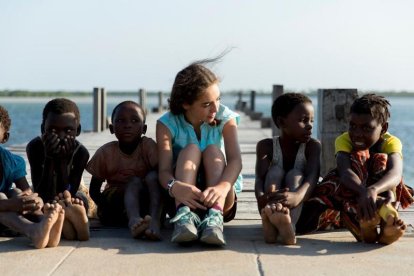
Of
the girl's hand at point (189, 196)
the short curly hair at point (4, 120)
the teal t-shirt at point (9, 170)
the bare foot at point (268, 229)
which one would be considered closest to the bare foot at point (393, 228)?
the bare foot at point (268, 229)

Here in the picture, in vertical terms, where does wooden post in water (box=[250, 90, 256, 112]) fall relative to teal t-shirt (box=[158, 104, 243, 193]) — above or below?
below

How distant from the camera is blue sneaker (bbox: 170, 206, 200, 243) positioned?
3.86 m

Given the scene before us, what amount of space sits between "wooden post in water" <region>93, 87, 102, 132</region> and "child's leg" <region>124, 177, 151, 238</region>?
456 inches

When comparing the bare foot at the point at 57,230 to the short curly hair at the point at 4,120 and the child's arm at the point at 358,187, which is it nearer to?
the short curly hair at the point at 4,120

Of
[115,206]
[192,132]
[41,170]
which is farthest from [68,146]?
[192,132]

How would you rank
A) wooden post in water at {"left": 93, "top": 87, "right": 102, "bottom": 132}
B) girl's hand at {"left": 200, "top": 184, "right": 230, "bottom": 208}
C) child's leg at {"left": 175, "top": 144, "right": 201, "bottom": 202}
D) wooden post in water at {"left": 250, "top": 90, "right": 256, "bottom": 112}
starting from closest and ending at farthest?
girl's hand at {"left": 200, "top": 184, "right": 230, "bottom": 208} < child's leg at {"left": 175, "top": 144, "right": 201, "bottom": 202} < wooden post in water at {"left": 93, "top": 87, "right": 102, "bottom": 132} < wooden post in water at {"left": 250, "top": 90, "right": 256, "bottom": 112}

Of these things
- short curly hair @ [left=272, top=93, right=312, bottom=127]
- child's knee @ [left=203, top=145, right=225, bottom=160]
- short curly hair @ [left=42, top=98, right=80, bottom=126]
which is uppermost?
short curly hair @ [left=272, top=93, right=312, bottom=127]

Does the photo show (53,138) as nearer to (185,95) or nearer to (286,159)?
(185,95)


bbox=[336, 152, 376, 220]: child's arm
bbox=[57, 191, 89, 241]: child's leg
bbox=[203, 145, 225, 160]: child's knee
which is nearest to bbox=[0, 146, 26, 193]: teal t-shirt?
bbox=[57, 191, 89, 241]: child's leg

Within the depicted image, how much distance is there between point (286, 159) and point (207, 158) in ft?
1.81

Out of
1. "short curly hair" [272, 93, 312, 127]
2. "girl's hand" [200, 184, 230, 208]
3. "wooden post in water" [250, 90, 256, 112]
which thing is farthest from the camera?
"wooden post in water" [250, 90, 256, 112]

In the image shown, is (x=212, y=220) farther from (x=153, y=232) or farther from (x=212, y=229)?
(x=153, y=232)

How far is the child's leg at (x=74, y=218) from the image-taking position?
4027mm

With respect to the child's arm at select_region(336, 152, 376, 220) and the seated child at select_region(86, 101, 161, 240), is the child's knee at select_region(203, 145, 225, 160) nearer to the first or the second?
the seated child at select_region(86, 101, 161, 240)
